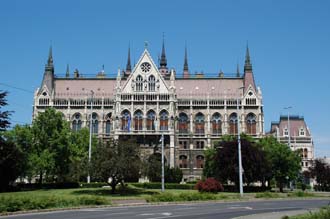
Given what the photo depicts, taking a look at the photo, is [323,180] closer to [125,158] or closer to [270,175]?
[270,175]

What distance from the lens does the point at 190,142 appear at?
98250mm

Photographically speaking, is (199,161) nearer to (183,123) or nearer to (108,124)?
(183,123)

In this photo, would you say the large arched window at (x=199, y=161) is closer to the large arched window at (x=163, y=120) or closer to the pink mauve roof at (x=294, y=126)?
the large arched window at (x=163, y=120)

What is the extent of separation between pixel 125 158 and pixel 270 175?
26.7 m

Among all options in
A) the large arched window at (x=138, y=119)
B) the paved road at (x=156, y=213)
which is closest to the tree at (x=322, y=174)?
the large arched window at (x=138, y=119)

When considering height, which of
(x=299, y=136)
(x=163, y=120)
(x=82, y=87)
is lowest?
(x=299, y=136)

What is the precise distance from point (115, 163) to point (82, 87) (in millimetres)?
60216

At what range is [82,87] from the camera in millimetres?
106750

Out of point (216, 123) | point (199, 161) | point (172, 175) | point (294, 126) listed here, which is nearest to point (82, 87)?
point (216, 123)

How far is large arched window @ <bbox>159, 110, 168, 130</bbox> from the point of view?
308ft

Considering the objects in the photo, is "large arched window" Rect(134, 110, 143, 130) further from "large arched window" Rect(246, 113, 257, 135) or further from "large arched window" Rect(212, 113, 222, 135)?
"large arched window" Rect(246, 113, 257, 135)

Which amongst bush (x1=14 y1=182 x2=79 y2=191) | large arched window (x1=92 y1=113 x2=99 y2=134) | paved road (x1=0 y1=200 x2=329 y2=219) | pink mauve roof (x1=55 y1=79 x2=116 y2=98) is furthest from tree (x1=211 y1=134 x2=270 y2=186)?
pink mauve roof (x1=55 y1=79 x2=116 y2=98)

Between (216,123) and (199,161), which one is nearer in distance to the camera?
(199,161)

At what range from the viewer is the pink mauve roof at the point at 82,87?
104625mm
